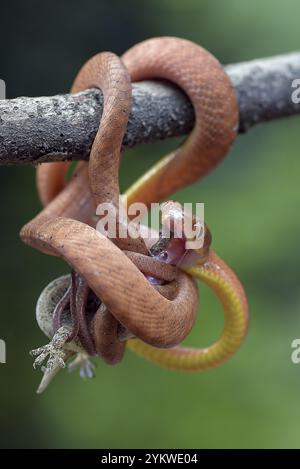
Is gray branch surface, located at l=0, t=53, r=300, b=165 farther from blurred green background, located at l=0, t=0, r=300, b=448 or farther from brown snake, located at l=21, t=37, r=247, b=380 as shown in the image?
blurred green background, located at l=0, t=0, r=300, b=448

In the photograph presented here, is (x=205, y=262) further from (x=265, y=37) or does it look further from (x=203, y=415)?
(x=265, y=37)

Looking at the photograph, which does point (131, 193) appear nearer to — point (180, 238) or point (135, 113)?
point (135, 113)

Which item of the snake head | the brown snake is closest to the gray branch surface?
the brown snake

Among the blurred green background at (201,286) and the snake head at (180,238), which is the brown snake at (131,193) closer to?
the snake head at (180,238)

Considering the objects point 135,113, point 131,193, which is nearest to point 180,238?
point 135,113

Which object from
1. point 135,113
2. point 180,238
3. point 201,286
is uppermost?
point 201,286

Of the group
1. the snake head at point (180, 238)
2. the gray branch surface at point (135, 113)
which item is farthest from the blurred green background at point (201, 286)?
the snake head at point (180, 238)
